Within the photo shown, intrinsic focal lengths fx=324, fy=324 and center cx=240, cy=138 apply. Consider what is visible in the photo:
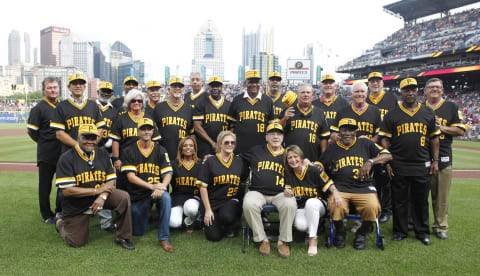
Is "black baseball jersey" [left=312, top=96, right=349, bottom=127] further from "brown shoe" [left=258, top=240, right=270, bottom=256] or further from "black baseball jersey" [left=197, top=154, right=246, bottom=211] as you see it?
"brown shoe" [left=258, top=240, right=270, bottom=256]

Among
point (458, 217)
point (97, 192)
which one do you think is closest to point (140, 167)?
point (97, 192)

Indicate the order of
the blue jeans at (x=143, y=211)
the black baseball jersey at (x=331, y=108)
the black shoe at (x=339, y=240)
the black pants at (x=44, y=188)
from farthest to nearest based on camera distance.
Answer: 1. the black baseball jersey at (x=331, y=108)
2. the black pants at (x=44, y=188)
3. the blue jeans at (x=143, y=211)
4. the black shoe at (x=339, y=240)

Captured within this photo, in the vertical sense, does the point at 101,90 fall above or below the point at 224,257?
above

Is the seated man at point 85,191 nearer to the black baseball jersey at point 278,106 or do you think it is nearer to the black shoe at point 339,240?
the black shoe at point 339,240

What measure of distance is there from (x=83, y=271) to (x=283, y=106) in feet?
13.5

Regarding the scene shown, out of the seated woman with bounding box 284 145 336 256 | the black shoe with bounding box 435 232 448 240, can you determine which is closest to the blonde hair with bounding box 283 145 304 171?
the seated woman with bounding box 284 145 336 256

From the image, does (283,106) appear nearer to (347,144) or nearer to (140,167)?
(347,144)

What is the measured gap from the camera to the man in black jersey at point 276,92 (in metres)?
5.93

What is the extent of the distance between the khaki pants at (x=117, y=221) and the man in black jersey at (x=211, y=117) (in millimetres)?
1699

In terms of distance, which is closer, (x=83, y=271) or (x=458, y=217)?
(x=83, y=271)

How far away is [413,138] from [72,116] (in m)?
5.08

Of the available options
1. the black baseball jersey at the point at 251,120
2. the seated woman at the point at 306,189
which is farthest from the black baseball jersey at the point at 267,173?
the black baseball jersey at the point at 251,120

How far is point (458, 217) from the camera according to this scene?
579 cm

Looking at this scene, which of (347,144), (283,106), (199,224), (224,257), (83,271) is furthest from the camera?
(283,106)
